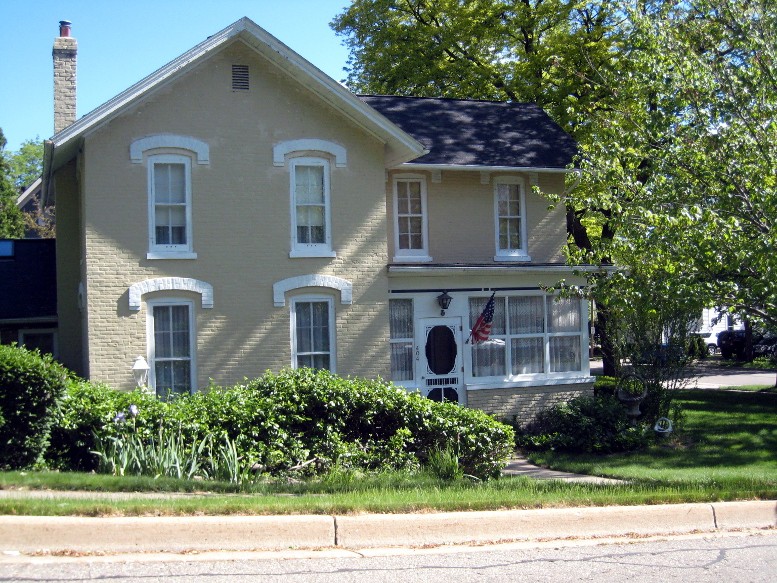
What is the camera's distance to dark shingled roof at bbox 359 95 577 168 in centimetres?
1964

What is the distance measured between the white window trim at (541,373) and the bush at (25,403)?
9782mm

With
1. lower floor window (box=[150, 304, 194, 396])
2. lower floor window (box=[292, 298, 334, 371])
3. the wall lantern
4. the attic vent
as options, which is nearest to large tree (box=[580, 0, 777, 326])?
the wall lantern

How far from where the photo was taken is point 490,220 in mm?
19859

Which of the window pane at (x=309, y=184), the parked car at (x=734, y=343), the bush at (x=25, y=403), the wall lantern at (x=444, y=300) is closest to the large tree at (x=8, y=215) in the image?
the window pane at (x=309, y=184)

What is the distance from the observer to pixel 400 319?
1903 cm

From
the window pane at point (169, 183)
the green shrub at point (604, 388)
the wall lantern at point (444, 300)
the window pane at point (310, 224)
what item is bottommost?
the green shrub at point (604, 388)

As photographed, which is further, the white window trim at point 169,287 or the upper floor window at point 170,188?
the upper floor window at point 170,188

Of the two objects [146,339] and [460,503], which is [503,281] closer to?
[146,339]

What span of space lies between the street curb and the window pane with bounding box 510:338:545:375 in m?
9.98

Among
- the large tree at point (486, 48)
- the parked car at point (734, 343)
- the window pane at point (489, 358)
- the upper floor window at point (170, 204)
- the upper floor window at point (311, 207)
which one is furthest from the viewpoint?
the parked car at point (734, 343)

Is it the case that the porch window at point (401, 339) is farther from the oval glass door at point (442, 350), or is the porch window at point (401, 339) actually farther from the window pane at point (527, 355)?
the window pane at point (527, 355)

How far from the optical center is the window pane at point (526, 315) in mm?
19875

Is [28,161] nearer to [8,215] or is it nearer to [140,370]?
[8,215]

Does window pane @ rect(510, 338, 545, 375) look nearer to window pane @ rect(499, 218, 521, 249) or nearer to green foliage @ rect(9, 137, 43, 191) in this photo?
window pane @ rect(499, 218, 521, 249)
